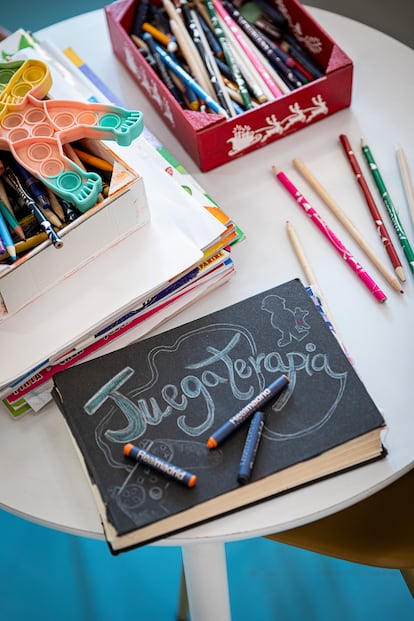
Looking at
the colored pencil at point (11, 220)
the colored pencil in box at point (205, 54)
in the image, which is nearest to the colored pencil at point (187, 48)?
the colored pencil in box at point (205, 54)

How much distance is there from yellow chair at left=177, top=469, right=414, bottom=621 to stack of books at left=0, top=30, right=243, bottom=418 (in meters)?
0.34

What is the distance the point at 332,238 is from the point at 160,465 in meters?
0.41

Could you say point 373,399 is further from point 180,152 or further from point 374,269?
point 180,152

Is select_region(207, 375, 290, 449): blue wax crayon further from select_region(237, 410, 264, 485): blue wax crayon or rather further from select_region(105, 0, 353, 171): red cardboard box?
select_region(105, 0, 353, 171): red cardboard box

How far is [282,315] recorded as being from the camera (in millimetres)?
956

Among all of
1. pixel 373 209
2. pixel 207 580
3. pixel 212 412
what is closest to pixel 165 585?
pixel 207 580

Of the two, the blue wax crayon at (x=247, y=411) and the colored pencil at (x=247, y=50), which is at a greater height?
the colored pencil at (x=247, y=50)

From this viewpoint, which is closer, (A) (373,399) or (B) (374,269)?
(A) (373,399)

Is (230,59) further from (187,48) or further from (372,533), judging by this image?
(372,533)

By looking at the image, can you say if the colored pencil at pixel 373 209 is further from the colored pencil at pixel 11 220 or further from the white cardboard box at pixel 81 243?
the colored pencil at pixel 11 220

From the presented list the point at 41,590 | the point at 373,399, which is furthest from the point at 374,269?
the point at 41,590

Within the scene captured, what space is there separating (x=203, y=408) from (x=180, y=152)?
47 cm

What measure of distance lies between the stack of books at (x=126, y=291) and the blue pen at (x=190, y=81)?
0.14m

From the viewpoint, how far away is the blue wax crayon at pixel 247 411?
0.84 meters
